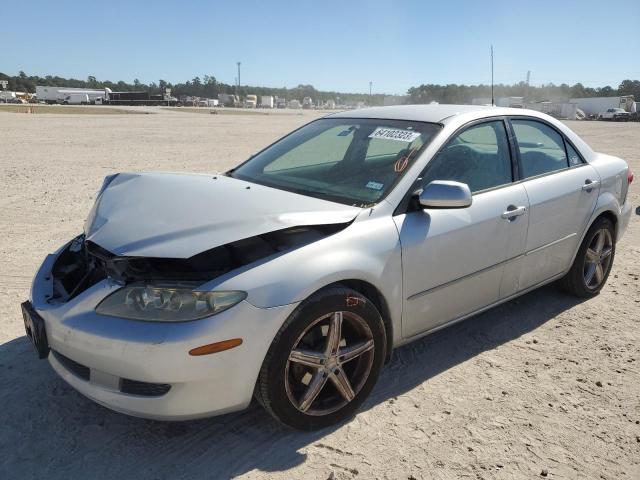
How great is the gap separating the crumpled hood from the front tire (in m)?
0.42

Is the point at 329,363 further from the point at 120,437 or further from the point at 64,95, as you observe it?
the point at 64,95

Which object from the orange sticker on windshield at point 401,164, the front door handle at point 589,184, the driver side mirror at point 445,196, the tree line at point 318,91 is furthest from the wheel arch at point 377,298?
the tree line at point 318,91

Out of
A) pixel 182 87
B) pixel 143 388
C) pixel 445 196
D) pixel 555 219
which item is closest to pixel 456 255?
pixel 445 196

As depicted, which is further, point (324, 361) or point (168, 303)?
point (324, 361)

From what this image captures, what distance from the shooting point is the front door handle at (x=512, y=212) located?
341cm

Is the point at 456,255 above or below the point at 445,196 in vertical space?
below

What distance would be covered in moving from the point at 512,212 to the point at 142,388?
2427mm

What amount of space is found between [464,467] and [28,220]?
5914 mm

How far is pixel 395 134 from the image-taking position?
3455 mm

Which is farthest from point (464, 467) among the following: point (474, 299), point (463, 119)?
point (463, 119)

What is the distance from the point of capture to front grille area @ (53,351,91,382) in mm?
2465

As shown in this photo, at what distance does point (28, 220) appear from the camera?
6.48 meters

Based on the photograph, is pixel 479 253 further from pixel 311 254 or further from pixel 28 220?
pixel 28 220

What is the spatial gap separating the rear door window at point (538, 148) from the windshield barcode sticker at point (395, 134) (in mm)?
928
